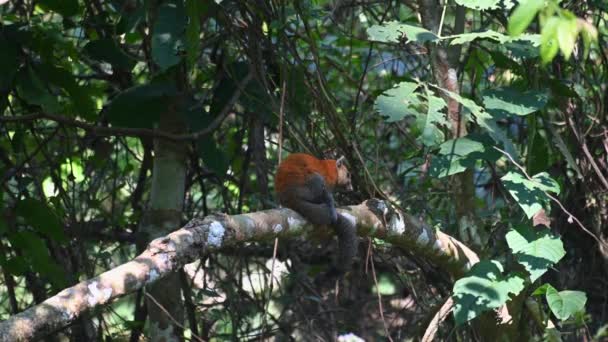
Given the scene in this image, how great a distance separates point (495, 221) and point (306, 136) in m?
1.25

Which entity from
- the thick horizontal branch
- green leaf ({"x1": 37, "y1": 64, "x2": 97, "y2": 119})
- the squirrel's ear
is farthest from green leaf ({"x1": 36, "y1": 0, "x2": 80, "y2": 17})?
the thick horizontal branch

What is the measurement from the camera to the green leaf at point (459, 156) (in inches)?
169

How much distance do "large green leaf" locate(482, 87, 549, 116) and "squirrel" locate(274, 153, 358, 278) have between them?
903 mm

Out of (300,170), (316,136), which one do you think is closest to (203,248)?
(300,170)

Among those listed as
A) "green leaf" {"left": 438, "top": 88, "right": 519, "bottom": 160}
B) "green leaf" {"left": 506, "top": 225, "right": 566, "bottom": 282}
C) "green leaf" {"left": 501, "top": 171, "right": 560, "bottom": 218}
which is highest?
"green leaf" {"left": 438, "top": 88, "right": 519, "bottom": 160}

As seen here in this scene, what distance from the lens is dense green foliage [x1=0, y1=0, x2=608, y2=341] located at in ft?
14.3

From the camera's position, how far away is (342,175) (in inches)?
212

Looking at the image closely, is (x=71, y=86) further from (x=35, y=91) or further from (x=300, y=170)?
(x=300, y=170)

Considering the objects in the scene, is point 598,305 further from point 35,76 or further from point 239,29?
point 35,76

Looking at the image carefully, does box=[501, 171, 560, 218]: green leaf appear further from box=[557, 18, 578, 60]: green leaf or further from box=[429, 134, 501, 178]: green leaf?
box=[557, 18, 578, 60]: green leaf

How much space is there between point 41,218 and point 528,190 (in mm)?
2612

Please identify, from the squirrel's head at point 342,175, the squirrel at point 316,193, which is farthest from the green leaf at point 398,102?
the squirrel's head at point 342,175

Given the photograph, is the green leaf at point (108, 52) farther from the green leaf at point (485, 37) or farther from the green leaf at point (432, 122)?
the green leaf at point (485, 37)

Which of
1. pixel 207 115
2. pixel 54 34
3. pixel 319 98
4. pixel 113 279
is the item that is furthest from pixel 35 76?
pixel 113 279
